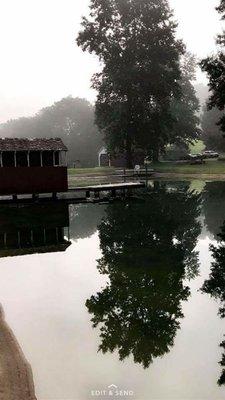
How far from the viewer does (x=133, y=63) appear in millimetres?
61031

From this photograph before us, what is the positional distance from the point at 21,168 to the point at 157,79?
108 feet

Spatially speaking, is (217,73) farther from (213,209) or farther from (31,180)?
(31,180)

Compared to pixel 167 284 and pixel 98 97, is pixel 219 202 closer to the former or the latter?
pixel 167 284

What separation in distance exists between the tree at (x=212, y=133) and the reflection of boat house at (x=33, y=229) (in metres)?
50.9

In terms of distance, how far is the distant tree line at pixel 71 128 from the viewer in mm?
118312

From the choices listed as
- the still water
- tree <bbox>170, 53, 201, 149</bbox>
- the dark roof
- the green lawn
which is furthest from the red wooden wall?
tree <bbox>170, 53, 201, 149</bbox>

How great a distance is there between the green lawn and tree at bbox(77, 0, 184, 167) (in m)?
5.24

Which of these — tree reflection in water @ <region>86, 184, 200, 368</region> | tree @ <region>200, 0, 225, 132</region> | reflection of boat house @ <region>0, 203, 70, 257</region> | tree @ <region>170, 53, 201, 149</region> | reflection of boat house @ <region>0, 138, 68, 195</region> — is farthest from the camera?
tree @ <region>170, 53, 201, 149</region>

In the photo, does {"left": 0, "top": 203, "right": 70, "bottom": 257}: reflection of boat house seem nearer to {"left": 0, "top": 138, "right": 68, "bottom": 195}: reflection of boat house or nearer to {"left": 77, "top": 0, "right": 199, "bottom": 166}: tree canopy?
{"left": 0, "top": 138, "right": 68, "bottom": 195}: reflection of boat house

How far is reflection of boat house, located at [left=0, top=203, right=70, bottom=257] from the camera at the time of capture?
20.9 m

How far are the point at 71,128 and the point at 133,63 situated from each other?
67.7 metres

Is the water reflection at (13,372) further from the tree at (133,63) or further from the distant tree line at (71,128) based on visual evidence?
the distant tree line at (71,128)

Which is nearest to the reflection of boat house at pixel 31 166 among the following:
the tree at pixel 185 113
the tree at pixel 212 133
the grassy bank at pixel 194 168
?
the grassy bank at pixel 194 168

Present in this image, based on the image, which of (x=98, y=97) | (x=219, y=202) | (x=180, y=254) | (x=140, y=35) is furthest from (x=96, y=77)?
(x=180, y=254)
